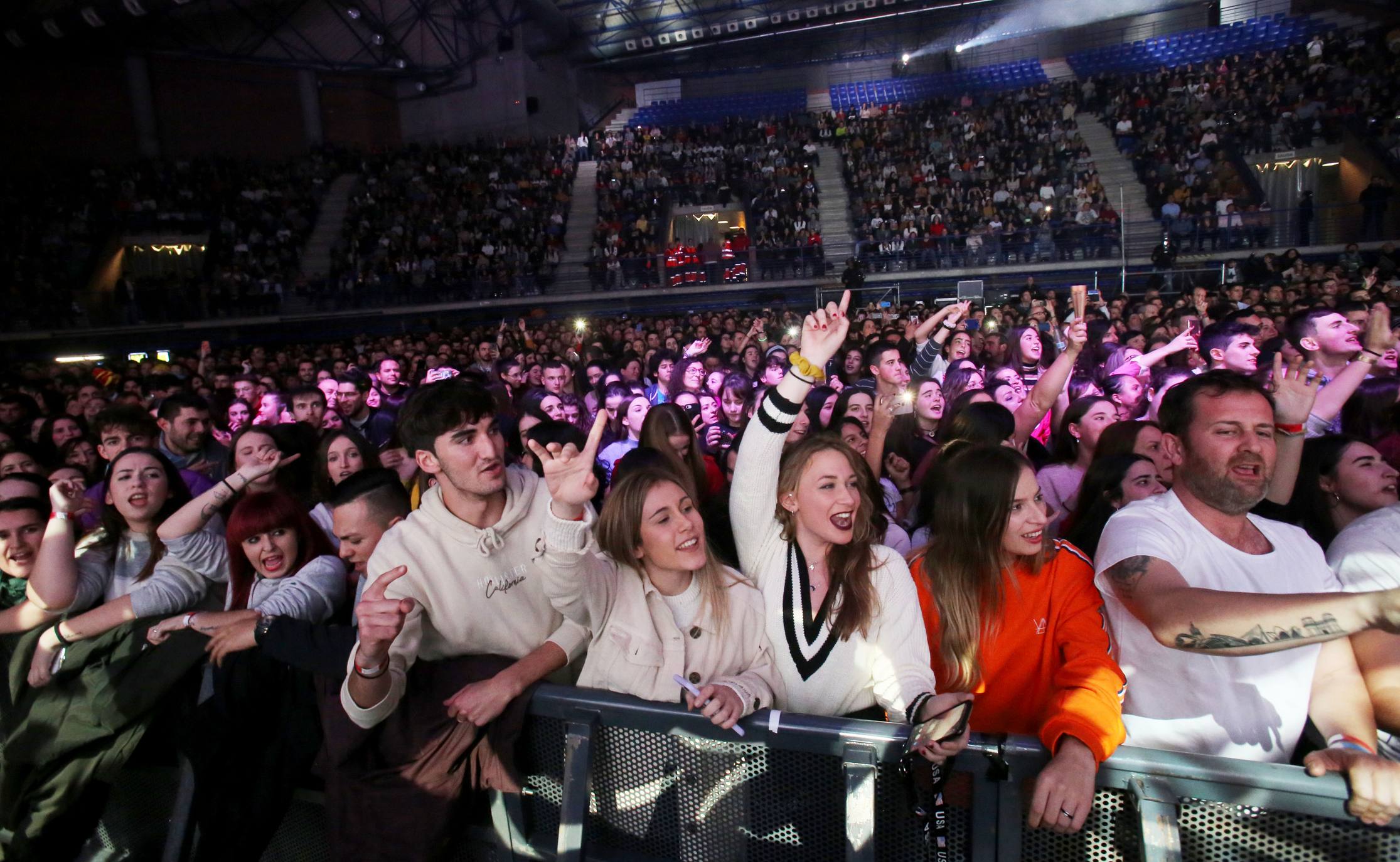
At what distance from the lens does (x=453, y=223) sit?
23.7 m

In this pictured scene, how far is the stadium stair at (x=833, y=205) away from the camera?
21.4 metres

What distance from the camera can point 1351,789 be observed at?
149 centimetres

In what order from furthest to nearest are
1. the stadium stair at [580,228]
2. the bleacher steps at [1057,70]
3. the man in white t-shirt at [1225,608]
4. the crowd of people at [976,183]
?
the bleacher steps at [1057,70] → the stadium stair at [580,228] → the crowd of people at [976,183] → the man in white t-shirt at [1225,608]

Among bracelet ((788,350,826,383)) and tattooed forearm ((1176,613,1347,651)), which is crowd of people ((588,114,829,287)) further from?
tattooed forearm ((1176,613,1347,651))

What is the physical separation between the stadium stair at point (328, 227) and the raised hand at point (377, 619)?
22.0m

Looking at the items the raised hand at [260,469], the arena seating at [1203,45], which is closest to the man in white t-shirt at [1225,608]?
the raised hand at [260,469]

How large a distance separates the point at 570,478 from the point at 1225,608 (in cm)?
144

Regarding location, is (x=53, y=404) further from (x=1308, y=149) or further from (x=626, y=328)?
(x=1308, y=149)

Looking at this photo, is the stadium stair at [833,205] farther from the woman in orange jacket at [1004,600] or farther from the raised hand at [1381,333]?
the woman in orange jacket at [1004,600]

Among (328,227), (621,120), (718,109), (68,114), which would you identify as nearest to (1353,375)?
(328,227)

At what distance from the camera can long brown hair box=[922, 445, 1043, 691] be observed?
208 centimetres

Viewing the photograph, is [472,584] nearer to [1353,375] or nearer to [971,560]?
[971,560]

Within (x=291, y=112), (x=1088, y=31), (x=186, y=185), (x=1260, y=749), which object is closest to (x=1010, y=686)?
(x=1260, y=749)

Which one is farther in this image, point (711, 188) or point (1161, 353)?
point (711, 188)
